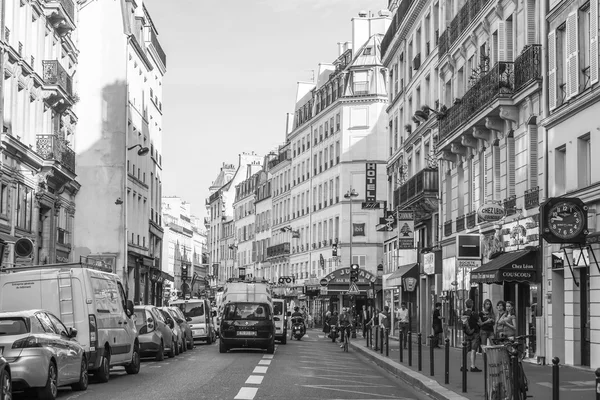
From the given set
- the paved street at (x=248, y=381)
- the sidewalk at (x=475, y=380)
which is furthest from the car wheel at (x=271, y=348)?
the sidewalk at (x=475, y=380)

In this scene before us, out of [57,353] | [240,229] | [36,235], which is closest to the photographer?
[57,353]

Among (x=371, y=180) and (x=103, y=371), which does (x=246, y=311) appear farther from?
(x=371, y=180)

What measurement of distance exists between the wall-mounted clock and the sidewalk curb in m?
4.25

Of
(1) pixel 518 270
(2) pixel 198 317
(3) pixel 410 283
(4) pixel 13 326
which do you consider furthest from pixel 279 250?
(4) pixel 13 326

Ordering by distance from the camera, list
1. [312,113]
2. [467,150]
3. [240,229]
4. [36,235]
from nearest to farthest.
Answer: [467,150] < [36,235] < [312,113] < [240,229]

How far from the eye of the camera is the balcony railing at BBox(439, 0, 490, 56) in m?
36.5

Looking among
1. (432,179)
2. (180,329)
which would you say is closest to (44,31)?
(180,329)

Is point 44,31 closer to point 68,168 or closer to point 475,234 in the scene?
point 68,168

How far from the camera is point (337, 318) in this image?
53.9 metres

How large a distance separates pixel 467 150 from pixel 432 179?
6295mm

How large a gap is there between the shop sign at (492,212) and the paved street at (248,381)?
17.0 feet

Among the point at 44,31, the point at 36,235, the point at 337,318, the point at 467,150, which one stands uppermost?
the point at 44,31

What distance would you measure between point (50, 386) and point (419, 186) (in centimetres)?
3086

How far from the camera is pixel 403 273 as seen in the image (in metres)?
51.4
